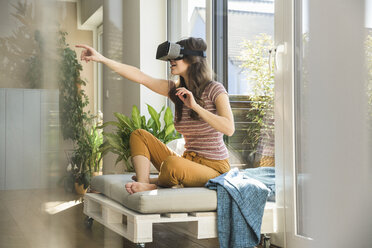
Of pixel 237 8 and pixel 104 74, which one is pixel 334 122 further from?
pixel 237 8

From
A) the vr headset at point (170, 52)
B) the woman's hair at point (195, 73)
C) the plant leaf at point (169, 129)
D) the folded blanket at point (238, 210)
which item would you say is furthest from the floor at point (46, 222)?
the plant leaf at point (169, 129)

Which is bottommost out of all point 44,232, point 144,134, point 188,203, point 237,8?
point 188,203

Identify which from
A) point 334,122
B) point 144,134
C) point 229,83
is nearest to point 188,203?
point 144,134

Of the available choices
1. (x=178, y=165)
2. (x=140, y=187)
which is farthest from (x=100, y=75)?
(x=178, y=165)

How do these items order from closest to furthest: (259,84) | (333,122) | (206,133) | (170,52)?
(333,122)
(170,52)
(206,133)
(259,84)

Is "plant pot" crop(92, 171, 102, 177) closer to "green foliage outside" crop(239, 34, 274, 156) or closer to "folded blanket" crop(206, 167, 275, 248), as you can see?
"folded blanket" crop(206, 167, 275, 248)

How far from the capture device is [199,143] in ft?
5.54

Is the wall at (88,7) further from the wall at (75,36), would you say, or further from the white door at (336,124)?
the white door at (336,124)

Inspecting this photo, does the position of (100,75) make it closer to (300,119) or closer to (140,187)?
(140,187)

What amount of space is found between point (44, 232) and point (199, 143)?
1.16 m

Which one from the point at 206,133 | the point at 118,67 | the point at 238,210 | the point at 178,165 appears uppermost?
the point at 118,67

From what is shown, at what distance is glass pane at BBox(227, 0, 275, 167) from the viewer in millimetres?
1861

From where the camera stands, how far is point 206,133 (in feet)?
5.49

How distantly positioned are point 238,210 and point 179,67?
21.1 inches
